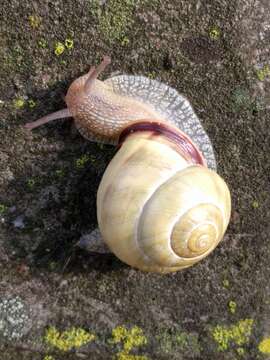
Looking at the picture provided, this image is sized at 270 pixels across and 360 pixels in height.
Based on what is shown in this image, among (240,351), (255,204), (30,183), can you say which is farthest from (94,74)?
(240,351)

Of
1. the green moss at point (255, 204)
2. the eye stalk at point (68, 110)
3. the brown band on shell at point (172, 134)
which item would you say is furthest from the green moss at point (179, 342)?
the eye stalk at point (68, 110)

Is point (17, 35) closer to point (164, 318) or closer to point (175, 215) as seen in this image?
point (175, 215)


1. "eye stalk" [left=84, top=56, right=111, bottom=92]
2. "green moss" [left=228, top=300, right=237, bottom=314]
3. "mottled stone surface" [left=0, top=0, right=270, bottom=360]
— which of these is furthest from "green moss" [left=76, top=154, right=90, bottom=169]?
"green moss" [left=228, top=300, right=237, bottom=314]

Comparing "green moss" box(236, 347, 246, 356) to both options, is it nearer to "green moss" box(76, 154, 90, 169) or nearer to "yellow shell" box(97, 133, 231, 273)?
"yellow shell" box(97, 133, 231, 273)

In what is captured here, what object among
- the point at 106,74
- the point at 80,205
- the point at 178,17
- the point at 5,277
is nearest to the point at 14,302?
the point at 5,277

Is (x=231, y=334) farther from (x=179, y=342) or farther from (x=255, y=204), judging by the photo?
(x=255, y=204)
